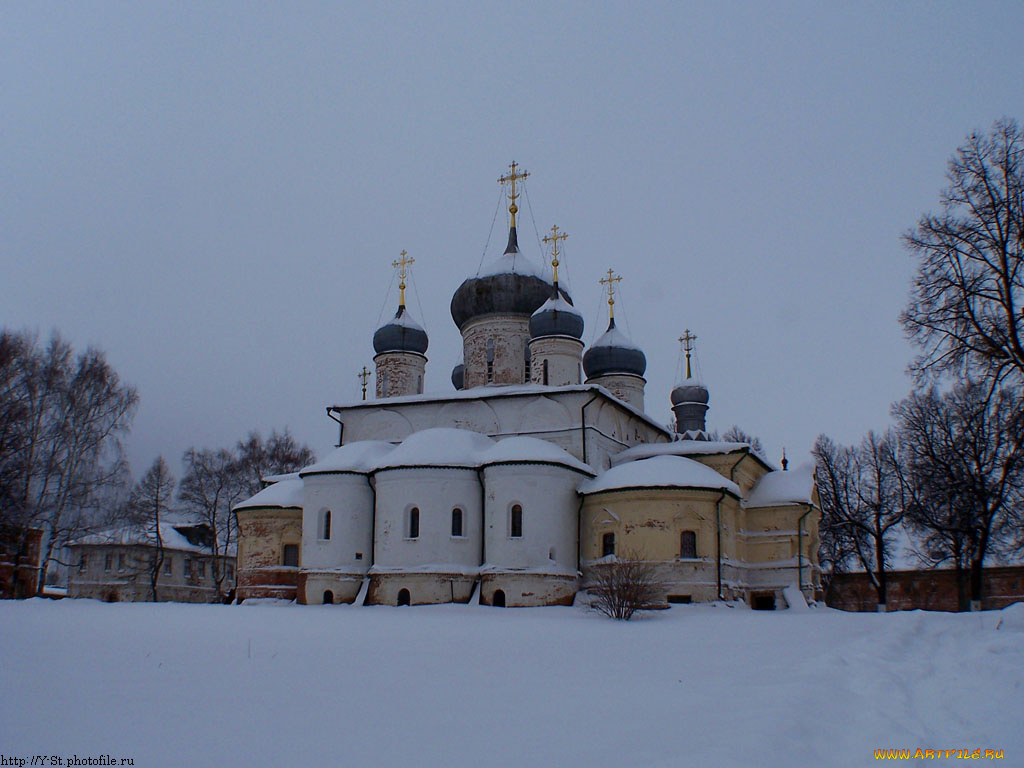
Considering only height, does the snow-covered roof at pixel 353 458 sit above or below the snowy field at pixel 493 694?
above

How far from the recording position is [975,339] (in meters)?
14.8

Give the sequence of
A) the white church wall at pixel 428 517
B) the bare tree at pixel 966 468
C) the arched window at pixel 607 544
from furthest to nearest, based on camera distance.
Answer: the arched window at pixel 607 544 < the white church wall at pixel 428 517 < the bare tree at pixel 966 468

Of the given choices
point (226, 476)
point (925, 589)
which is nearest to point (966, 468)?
point (925, 589)

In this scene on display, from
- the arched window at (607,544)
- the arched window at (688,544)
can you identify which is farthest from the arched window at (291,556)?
the arched window at (688,544)

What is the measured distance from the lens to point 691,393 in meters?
34.1

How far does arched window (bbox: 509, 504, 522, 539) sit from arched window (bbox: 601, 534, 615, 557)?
2149 mm

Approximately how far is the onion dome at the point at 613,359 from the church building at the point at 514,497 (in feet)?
8.02

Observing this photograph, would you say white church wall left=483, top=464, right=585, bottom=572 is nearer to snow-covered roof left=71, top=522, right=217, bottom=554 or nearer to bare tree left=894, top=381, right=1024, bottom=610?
bare tree left=894, top=381, right=1024, bottom=610

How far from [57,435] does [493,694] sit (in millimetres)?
21272

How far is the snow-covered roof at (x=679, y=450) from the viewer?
1029 inches

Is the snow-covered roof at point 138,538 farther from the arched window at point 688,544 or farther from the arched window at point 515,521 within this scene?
the arched window at point 688,544

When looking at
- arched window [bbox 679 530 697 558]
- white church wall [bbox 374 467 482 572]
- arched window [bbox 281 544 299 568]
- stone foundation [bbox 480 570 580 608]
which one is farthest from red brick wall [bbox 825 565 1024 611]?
arched window [bbox 281 544 299 568]

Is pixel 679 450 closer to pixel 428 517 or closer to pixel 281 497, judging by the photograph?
pixel 428 517

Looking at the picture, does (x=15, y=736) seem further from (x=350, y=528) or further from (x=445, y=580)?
(x=350, y=528)
